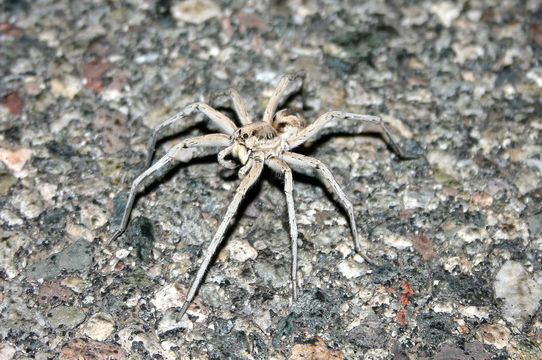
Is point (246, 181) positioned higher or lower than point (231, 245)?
higher

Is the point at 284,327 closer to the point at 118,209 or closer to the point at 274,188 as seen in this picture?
the point at 274,188

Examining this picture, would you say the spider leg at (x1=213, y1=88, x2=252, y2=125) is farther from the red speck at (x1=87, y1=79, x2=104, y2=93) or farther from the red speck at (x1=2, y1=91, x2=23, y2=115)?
the red speck at (x1=2, y1=91, x2=23, y2=115)

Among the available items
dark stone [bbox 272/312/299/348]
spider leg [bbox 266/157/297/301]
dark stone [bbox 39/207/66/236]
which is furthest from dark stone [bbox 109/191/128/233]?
dark stone [bbox 272/312/299/348]

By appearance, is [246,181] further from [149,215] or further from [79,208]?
[79,208]

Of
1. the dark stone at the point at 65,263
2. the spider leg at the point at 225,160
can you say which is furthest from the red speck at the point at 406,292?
the dark stone at the point at 65,263

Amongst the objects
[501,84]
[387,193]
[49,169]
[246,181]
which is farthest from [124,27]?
[501,84]

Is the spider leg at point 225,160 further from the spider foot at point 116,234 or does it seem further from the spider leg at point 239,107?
the spider foot at point 116,234
